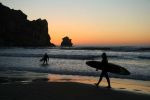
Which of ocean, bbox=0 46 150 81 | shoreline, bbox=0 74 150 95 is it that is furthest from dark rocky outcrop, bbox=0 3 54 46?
shoreline, bbox=0 74 150 95

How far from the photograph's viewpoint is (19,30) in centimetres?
19050

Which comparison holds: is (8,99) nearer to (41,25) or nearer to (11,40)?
(11,40)

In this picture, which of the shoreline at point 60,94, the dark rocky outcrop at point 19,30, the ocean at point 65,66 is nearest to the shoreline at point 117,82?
the shoreline at point 60,94

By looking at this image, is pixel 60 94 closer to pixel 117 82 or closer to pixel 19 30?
pixel 117 82

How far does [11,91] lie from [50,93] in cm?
174

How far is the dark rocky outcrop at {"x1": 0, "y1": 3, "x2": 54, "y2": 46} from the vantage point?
577 feet

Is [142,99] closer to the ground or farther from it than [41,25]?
closer to the ground

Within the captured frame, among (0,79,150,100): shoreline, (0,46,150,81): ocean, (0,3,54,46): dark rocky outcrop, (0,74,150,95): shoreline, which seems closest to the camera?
(0,79,150,100): shoreline

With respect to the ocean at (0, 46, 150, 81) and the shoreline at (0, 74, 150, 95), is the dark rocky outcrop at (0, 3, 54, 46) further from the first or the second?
the shoreline at (0, 74, 150, 95)

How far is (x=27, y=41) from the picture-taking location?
613 feet

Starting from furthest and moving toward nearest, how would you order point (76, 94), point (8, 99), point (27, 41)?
point (27, 41)
point (76, 94)
point (8, 99)

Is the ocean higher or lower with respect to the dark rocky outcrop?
lower

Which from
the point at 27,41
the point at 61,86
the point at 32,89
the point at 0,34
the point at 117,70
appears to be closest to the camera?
the point at 32,89

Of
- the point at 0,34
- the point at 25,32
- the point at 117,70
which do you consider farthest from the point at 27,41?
the point at 117,70
